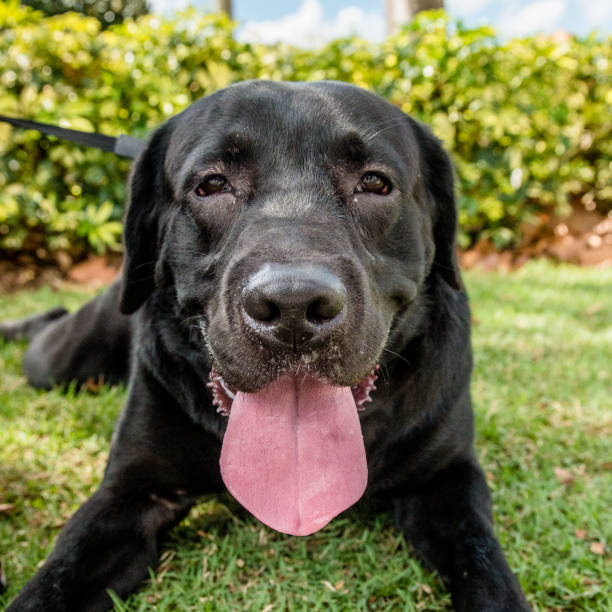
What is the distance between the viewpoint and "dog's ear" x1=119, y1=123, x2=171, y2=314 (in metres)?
2.21

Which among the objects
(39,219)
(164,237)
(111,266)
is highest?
(164,237)

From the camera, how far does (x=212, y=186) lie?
1947mm

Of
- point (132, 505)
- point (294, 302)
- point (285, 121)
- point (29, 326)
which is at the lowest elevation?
point (29, 326)

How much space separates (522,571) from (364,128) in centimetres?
144

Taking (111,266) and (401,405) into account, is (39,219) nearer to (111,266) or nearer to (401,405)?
(111,266)

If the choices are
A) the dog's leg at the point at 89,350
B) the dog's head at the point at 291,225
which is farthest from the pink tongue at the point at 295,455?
the dog's leg at the point at 89,350

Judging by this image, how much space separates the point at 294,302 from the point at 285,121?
80 cm

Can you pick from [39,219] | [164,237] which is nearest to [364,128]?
[164,237]

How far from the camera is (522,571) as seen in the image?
1810mm

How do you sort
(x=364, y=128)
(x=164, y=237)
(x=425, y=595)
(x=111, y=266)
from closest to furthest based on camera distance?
(x=425, y=595) → (x=364, y=128) → (x=164, y=237) → (x=111, y=266)

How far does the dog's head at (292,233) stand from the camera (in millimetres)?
1474

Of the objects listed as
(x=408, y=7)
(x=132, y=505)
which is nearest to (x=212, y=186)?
(x=132, y=505)

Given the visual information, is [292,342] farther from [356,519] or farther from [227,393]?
[356,519]

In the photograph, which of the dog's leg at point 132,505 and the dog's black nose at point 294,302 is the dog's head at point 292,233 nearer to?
the dog's black nose at point 294,302
